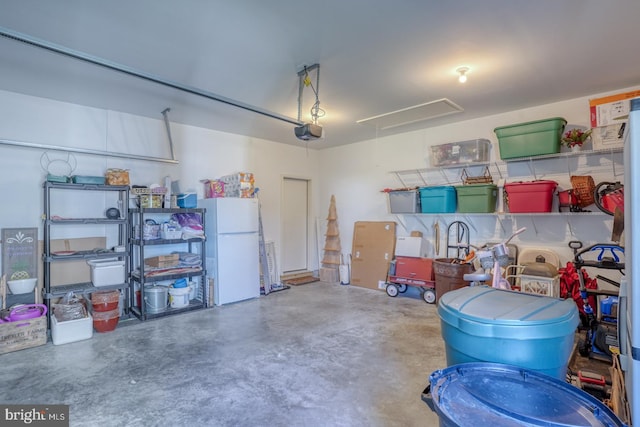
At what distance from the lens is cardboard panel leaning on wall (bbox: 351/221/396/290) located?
5.85m

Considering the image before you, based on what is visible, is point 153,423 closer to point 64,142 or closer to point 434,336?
point 434,336

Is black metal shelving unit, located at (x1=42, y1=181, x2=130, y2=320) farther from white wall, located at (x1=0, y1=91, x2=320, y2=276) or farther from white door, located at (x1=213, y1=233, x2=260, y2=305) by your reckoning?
white door, located at (x1=213, y1=233, x2=260, y2=305)

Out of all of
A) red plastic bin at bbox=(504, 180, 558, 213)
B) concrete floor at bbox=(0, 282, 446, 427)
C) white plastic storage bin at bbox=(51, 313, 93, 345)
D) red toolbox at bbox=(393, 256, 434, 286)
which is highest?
red plastic bin at bbox=(504, 180, 558, 213)

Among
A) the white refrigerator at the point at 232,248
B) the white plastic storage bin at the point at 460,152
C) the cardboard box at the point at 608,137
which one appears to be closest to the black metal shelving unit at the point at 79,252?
the white refrigerator at the point at 232,248

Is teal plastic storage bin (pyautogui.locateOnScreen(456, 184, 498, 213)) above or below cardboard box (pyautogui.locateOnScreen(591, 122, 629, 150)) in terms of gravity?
below

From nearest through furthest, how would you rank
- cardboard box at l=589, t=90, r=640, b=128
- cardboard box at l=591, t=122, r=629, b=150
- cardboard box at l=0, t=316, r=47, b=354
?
cardboard box at l=0, t=316, r=47, b=354 → cardboard box at l=589, t=90, r=640, b=128 → cardboard box at l=591, t=122, r=629, b=150

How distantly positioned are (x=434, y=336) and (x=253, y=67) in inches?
132

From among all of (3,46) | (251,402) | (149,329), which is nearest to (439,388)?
(251,402)

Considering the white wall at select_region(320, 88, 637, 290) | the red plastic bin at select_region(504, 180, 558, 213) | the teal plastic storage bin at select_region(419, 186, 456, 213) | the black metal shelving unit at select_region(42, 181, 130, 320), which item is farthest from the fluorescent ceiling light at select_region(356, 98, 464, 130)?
the black metal shelving unit at select_region(42, 181, 130, 320)

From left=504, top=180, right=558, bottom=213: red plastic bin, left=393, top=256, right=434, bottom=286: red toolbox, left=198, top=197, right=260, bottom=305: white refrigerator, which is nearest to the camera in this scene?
left=504, top=180, right=558, bottom=213: red plastic bin

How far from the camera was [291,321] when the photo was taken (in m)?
4.14

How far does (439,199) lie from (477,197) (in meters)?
0.55

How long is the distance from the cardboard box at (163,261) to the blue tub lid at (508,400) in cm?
421

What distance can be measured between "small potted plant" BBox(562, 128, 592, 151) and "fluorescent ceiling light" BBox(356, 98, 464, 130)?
1.26 metres
